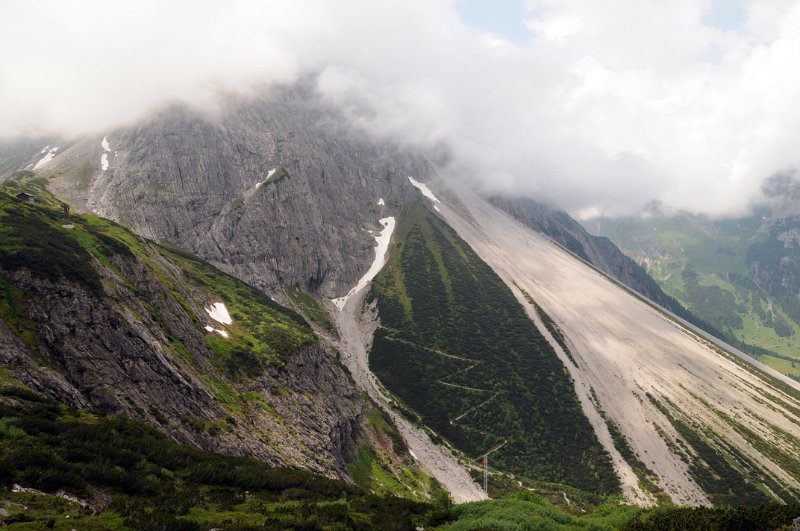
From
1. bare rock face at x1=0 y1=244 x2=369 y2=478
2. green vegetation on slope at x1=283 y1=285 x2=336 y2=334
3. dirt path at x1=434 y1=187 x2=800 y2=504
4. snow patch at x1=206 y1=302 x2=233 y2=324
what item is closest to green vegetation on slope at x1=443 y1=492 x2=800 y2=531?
bare rock face at x1=0 y1=244 x2=369 y2=478

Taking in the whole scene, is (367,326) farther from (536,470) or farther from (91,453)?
(91,453)

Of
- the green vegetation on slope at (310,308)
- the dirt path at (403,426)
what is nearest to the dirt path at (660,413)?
the dirt path at (403,426)

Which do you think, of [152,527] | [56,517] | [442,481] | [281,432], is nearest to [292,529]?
[152,527]

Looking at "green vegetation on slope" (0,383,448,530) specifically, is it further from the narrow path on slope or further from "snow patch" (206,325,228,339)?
the narrow path on slope

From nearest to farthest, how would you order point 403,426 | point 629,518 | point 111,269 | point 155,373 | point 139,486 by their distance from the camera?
1. point 139,486
2. point 629,518
3. point 155,373
4. point 111,269
5. point 403,426

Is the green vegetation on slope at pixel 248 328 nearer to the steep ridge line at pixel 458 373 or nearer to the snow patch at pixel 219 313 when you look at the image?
the snow patch at pixel 219 313

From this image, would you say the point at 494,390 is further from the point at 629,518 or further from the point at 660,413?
the point at 629,518

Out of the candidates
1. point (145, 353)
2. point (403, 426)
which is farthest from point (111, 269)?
point (403, 426)
